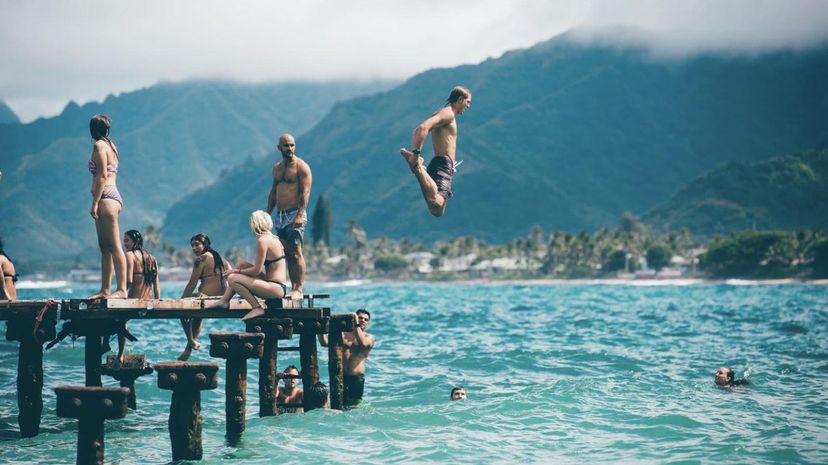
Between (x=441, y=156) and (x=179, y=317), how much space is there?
21.0 ft

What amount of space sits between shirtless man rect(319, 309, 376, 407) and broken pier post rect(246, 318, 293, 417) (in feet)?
7.13

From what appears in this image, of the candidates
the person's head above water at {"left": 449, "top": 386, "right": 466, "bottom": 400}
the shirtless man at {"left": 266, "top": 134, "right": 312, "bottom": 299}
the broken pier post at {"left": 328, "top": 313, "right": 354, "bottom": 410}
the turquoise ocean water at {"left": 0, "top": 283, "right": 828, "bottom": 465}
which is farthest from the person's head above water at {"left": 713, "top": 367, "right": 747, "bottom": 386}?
the shirtless man at {"left": 266, "top": 134, "right": 312, "bottom": 299}

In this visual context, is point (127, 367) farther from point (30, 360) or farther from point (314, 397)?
point (314, 397)

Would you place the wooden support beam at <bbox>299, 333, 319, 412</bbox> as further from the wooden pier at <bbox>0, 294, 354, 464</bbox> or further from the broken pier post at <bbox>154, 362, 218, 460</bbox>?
the broken pier post at <bbox>154, 362, 218, 460</bbox>

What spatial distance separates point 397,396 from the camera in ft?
88.7

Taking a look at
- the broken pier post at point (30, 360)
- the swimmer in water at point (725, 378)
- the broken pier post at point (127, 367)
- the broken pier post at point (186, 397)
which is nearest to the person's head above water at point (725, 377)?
the swimmer in water at point (725, 378)

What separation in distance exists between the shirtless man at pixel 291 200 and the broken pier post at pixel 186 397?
13.8 ft

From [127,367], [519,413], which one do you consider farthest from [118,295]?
[519,413]

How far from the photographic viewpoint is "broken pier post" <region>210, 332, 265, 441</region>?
17.5 meters

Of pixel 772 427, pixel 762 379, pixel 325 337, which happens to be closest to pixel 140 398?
pixel 325 337

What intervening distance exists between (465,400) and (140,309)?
386 inches

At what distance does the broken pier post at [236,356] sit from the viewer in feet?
57.5

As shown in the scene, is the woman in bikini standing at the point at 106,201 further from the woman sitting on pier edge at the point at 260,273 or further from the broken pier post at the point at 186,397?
the broken pier post at the point at 186,397

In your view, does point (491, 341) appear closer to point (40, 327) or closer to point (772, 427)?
point (772, 427)
